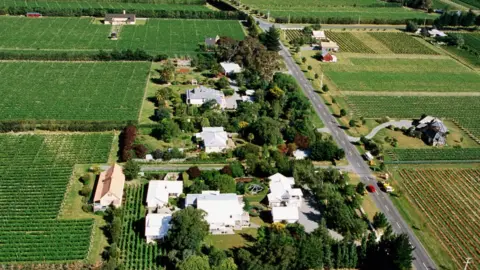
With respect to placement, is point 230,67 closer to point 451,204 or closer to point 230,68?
point 230,68

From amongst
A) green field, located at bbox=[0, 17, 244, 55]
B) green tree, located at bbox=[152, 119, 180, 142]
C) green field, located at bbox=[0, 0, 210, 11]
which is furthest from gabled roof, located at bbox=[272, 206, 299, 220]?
green field, located at bbox=[0, 0, 210, 11]

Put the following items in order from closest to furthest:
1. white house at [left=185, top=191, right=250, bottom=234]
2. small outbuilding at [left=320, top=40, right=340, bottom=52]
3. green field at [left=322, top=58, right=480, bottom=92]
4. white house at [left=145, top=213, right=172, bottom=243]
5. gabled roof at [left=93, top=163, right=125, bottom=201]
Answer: white house at [left=145, top=213, right=172, bottom=243] < white house at [left=185, top=191, right=250, bottom=234] < gabled roof at [left=93, top=163, right=125, bottom=201] < green field at [left=322, top=58, right=480, bottom=92] < small outbuilding at [left=320, top=40, right=340, bottom=52]

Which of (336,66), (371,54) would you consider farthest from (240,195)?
(371,54)

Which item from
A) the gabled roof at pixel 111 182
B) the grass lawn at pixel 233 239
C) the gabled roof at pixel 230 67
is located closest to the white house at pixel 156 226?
the grass lawn at pixel 233 239

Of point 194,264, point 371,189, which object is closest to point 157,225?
point 194,264

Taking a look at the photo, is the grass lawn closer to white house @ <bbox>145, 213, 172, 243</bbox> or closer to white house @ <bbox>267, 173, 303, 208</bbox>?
white house @ <bbox>145, 213, 172, 243</bbox>

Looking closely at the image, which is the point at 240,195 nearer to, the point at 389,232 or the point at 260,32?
the point at 389,232

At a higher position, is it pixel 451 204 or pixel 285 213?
pixel 285 213
